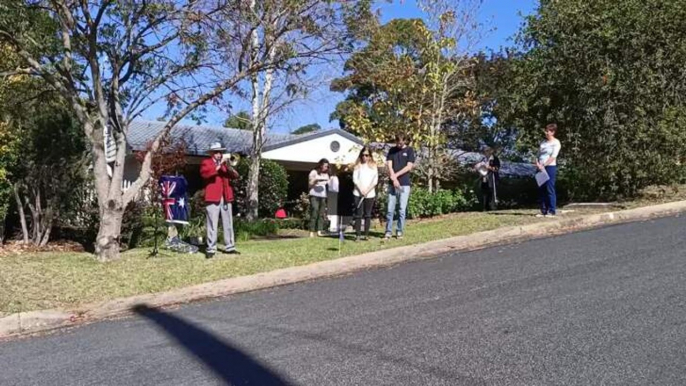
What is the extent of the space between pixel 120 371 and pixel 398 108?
1364 centimetres

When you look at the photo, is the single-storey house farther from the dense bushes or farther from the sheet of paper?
the sheet of paper

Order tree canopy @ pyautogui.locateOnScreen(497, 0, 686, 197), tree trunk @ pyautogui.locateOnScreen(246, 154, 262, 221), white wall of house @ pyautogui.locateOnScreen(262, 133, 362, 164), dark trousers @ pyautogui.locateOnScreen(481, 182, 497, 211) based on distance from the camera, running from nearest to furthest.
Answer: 1. tree canopy @ pyautogui.locateOnScreen(497, 0, 686, 197)
2. dark trousers @ pyautogui.locateOnScreen(481, 182, 497, 211)
3. tree trunk @ pyautogui.locateOnScreen(246, 154, 262, 221)
4. white wall of house @ pyautogui.locateOnScreen(262, 133, 362, 164)

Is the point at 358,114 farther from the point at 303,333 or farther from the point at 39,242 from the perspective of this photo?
the point at 303,333

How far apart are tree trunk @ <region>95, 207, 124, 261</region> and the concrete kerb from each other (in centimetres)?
272

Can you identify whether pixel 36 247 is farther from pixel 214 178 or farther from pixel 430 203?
pixel 430 203

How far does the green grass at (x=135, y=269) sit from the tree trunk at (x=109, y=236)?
0.19 meters

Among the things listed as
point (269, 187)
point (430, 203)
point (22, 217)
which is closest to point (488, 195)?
point (430, 203)

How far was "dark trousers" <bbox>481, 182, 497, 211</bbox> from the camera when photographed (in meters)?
16.9

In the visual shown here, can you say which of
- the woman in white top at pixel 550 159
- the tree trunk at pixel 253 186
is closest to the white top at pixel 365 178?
the woman in white top at pixel 550 159

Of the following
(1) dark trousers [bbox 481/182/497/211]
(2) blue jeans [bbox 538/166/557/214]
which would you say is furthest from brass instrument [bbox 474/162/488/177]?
(2) blue jeans [bbox 538/166/557/214]

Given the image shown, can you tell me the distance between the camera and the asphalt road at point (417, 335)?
15.1 feet

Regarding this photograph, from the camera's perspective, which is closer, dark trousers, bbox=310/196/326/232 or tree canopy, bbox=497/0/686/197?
tree canopy, bbox=497/0/686/197

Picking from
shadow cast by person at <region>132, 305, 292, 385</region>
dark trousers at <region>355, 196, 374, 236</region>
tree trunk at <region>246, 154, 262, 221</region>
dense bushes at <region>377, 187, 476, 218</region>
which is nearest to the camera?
shadow cast by person at <region>132, 305, 292, 385</region>

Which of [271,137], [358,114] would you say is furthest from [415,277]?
[271,137]
